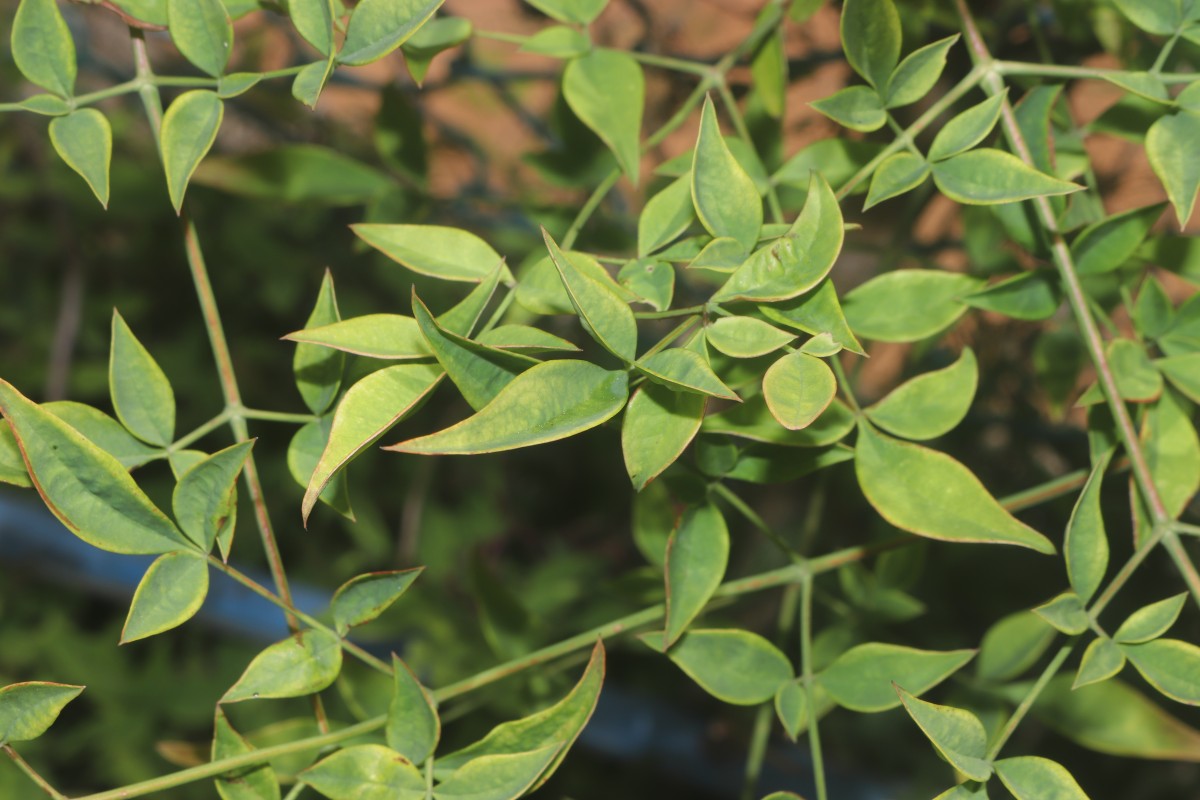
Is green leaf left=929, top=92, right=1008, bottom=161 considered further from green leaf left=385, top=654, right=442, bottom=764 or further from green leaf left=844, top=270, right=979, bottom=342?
green leaf left=385, top=654, right=442, bottom=764

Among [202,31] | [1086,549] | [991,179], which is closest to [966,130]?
[991,179]

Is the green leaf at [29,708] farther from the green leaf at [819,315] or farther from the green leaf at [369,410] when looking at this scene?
the green leaf at [819,315]

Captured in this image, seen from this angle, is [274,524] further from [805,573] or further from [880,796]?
[805,573]

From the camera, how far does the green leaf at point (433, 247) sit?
1.09 ft

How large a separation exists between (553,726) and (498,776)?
20 millimetres

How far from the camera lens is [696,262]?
0.92 feet

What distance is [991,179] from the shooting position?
1.01ft

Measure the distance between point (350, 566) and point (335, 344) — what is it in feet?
2.47

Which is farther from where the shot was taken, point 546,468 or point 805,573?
point 546,468

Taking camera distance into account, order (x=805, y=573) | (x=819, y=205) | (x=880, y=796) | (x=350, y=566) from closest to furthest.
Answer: (x=819, y=205)
(x=805, y=573)
(x=880, y=796)
(x=350, y=566)

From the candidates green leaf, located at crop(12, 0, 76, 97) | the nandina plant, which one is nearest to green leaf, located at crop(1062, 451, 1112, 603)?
the nandina plant

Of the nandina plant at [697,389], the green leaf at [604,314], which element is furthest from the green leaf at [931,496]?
the green leaf at [604,314]

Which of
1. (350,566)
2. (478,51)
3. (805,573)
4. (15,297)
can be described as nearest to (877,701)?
(805,573)

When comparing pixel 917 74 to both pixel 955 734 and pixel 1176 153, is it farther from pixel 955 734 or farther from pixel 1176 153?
pixel 955 734
